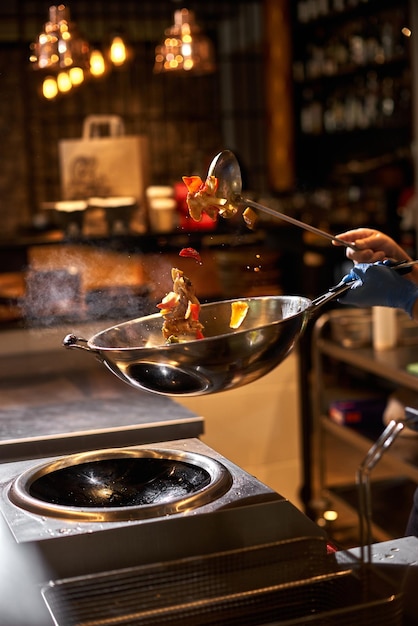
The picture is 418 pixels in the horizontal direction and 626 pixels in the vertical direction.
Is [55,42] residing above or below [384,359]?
above

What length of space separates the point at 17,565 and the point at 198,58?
7.56 feet

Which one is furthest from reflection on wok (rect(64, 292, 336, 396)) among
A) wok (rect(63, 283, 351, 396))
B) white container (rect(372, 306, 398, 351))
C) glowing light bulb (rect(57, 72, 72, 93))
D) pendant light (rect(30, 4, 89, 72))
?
glowing light bulb (rect(57, 72, 72, 93))

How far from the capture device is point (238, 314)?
1.50 meters

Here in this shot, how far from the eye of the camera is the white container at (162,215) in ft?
11.8

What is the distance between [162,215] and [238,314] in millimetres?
2163

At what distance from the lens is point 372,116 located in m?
5.62

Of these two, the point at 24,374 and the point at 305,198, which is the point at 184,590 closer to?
the point at 24,374

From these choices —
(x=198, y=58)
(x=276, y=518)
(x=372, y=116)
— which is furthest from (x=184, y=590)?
(x=372, y=116)

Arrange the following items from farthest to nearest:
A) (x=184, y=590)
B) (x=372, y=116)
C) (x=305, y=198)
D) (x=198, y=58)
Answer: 1. (x=305, y=198)
2. (x=372, y=116)
3. (x=198, y=58)
4. (x=184, y=590)

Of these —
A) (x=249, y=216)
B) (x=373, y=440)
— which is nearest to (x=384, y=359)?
(x=373, y=440)

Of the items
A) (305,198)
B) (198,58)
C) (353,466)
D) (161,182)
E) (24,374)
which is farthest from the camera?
(161,182)

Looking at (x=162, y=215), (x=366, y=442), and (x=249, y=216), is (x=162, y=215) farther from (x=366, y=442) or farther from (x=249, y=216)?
(x=249, y=216)

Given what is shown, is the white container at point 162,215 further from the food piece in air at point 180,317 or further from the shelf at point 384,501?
the food piece in air at point 180,317

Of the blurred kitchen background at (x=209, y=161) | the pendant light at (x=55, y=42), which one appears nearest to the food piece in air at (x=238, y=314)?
the blurred kitchen background at (x=209, y=161)
